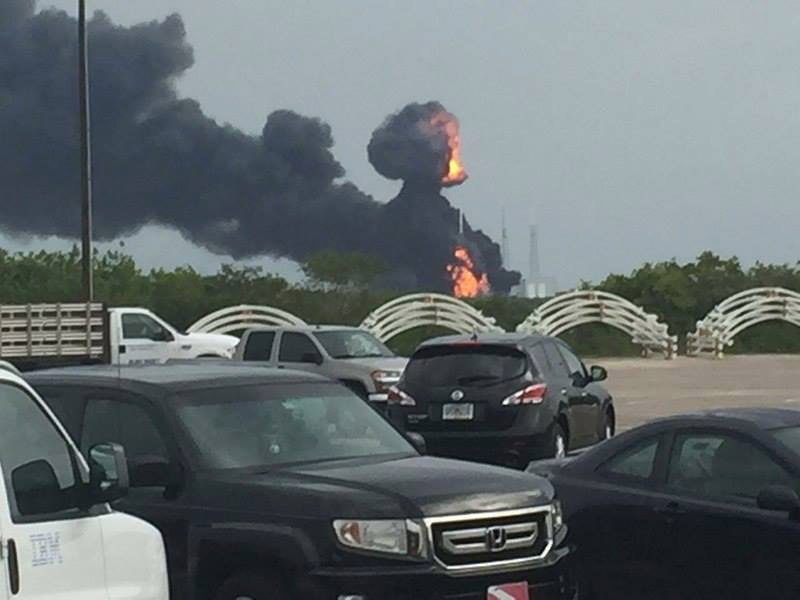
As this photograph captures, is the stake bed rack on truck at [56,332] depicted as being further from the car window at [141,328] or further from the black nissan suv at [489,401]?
the black nissan suv at [489,401]

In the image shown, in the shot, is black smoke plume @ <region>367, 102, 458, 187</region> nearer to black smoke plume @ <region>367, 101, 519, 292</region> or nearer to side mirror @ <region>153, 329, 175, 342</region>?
black smoke plume @ <region>367, 101, 519, 292</region>

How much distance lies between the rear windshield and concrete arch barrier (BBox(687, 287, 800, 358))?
32.4 m

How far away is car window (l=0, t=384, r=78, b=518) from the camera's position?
6.20 metres

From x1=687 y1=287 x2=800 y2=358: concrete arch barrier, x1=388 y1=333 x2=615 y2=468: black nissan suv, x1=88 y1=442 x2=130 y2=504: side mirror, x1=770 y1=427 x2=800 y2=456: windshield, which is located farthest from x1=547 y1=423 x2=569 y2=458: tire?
x1=687 y1=287 x2=800 y2=358: concrete arch barrier

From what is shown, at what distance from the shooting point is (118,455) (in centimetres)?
665

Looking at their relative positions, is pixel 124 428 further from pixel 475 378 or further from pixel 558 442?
pixel 558 442

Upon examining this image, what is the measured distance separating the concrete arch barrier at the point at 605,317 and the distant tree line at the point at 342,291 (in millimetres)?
737

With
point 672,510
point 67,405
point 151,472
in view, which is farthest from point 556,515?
point 67,405

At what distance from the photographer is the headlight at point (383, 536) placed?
8.54m

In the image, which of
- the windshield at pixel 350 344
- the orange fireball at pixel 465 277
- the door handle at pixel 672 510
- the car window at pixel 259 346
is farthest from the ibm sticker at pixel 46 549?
the orange fireball at pixel 465 277

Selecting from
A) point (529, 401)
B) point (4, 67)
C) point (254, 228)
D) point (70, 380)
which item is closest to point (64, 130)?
point (4, 67)

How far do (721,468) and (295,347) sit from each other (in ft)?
58.5

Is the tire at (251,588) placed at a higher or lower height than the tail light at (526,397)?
lower

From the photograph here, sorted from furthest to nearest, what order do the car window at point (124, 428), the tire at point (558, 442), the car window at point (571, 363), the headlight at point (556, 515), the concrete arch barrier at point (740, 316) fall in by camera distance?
the concrete arch barrier at point (740, 316) < the car window at point (571, 363) < the tire at point (558, 442) < the car window at point (124, 428) < the headlight at point (556, 515)
